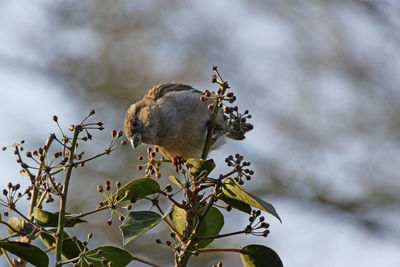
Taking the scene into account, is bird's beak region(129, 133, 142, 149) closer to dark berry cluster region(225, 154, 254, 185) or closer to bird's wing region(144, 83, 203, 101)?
bird's wing region(144, 83, 203, 101)

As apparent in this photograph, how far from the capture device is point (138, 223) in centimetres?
225

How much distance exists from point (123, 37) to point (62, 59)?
1223 mm

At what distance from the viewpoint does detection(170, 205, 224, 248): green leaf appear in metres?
2.37

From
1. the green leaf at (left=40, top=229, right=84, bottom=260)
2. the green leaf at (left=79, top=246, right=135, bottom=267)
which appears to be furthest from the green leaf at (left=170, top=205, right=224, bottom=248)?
the green leaf at (left=40, top=229, right=84, bottom=260)

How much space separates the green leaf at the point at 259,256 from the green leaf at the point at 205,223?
14 centimetres

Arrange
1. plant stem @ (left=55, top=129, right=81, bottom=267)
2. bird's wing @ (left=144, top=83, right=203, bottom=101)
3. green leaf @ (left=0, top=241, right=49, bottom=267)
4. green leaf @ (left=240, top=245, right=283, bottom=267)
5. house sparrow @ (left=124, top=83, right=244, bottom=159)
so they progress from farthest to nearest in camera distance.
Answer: bird's wing @ (left=144, top=83, right=203, bottom=101) < house sparrow @ (left=124, top=83, right=244, bottom=159) < green leaf @ (left=240, top=245, right=283, bottom=267) < green leaf @ (left=0, top=241, right=49, bottom=267) < plant stem @ (left=55, top=129, right=81, bottom=267)

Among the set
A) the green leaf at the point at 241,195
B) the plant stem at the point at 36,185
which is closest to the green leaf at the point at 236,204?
the green leaf at the point at 241,195

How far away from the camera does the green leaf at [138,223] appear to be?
219cm

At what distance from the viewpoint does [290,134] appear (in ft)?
38.6

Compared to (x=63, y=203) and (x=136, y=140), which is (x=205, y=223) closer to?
(x=63, y=203)

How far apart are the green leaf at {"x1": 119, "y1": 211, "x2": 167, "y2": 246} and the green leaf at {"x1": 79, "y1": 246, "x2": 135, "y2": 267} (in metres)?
0.10

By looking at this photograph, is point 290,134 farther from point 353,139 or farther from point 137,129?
point 137,129

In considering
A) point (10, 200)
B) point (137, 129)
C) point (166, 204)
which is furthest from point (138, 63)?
point (10, 200)

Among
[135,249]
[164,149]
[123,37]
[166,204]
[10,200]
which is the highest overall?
[123,37]
